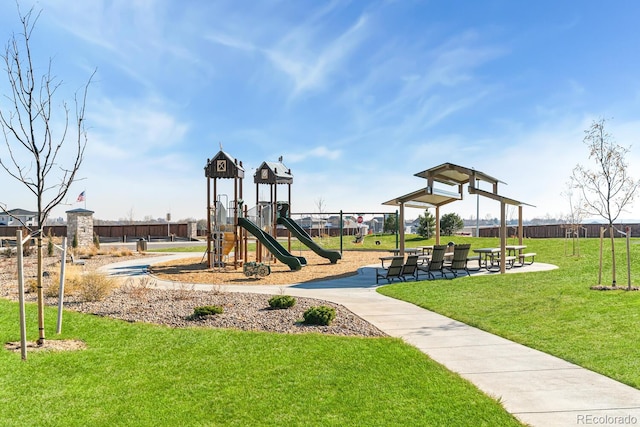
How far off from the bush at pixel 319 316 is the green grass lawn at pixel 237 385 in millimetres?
918

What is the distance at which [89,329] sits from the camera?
6.95 metres

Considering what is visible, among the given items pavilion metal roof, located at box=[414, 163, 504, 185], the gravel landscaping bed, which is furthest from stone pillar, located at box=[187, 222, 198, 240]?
the gravel landscaping bed

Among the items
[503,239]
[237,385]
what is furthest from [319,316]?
[503,239]

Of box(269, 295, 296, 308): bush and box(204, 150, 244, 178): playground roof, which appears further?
box(204, 150, 244, 178): playground roof

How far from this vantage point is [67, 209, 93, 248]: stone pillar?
28734 millimetres

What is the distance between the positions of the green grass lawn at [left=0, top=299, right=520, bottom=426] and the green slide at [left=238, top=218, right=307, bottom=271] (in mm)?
10108

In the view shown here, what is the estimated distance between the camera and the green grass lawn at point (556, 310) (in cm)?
576

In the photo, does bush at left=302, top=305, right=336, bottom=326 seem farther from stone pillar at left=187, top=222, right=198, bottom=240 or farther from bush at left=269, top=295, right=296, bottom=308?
stone pillar at left=187, top=222, right=198, bottom=240

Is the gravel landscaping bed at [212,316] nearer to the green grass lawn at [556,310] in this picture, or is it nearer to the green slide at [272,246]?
the green grass lawn at [556,310]

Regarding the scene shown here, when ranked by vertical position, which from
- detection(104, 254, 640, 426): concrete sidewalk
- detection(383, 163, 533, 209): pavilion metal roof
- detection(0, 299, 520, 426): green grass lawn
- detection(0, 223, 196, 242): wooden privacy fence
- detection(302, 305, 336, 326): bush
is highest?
detection(383, 163, 533, 209): pavilion metal roof

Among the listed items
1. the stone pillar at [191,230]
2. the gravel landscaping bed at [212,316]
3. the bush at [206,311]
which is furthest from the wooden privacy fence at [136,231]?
the bush at [206,311]

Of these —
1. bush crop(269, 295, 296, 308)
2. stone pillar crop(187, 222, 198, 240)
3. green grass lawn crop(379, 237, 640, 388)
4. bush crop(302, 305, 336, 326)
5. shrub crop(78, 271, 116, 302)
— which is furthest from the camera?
stone pillar crop(187, 222, 198, 240)

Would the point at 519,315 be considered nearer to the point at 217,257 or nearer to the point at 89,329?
the point at 89,329

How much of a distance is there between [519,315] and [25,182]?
8091mm
